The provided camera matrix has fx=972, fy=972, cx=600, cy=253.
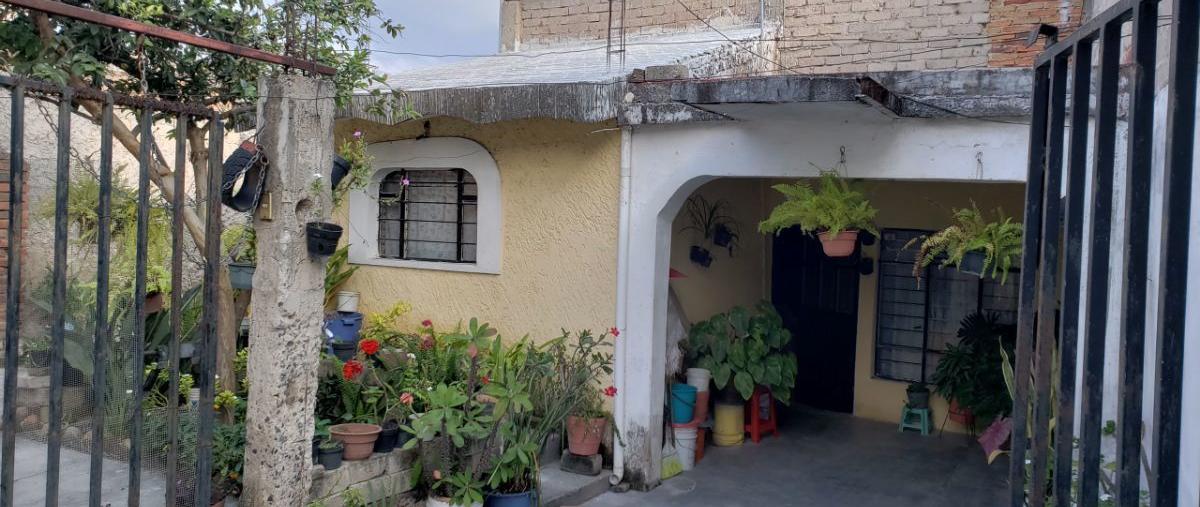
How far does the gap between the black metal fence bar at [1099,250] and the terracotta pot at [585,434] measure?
16.2 ft

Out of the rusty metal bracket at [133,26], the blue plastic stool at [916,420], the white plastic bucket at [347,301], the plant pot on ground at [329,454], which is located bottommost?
the blue plastic stool at [916,420]

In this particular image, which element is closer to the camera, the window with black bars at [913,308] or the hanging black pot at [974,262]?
the hanging black pot at [974,262]

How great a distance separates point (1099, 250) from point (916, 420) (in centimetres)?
702

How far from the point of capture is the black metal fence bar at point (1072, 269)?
96.5 inches

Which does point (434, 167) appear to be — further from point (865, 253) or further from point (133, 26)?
point (133, 26)

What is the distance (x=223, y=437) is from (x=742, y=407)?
441 centimetres

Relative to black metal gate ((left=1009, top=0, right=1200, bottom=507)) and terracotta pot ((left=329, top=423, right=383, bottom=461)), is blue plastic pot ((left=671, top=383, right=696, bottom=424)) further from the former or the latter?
black metal gate ((left=1009, top=0, right=1200, bottom=507))

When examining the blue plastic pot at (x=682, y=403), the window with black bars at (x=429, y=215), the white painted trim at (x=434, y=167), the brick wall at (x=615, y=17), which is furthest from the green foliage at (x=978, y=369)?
the window with black bars at (x=429, y=215)

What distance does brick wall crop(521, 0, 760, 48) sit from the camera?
9.11 m

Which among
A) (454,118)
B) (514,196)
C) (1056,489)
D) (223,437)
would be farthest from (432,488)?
(1056,489)

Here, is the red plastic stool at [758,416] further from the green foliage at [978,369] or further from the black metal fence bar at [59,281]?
the black metal fence bar at [59,281]

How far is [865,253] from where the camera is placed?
9.18m

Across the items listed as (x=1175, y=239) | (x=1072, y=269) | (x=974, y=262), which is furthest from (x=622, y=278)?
(x=1175, y=239)

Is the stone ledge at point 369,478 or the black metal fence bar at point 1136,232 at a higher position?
the black metal fence bar at point 1136,232
